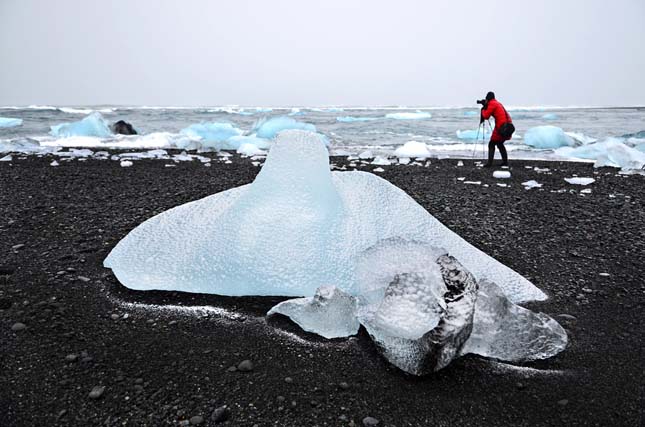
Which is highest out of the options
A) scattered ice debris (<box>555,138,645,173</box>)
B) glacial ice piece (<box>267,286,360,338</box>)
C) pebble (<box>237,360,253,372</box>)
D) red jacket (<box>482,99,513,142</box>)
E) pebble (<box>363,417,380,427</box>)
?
red jacket (<box>482,99,513,142</box>)

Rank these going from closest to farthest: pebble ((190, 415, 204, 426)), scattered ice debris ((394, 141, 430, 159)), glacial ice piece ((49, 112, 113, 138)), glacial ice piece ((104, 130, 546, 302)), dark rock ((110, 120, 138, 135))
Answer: pebble ((190, 415, 204, 426)) < glacial ice piece ((104, 130, 546, 302)) < scattered ice debris ((394, 141, 430, 159)) < glacial ice piece ((49, 112, 113, 138)) < dark rock ((110, 120, 138, 135))

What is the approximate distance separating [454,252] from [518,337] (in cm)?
71

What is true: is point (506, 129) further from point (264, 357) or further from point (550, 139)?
point (264, 357)

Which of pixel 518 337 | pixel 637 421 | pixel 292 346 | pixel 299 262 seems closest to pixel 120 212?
pixel 299 262

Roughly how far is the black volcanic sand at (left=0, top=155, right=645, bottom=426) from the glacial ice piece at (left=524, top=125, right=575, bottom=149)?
9049mm

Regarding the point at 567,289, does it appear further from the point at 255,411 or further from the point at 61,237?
the point at 61,237

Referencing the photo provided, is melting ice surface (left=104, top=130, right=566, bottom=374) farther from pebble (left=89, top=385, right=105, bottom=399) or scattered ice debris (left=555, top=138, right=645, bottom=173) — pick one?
scattered ice debris (left=555, top=138, right=645, bottom=173)

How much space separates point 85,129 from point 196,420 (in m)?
14.3

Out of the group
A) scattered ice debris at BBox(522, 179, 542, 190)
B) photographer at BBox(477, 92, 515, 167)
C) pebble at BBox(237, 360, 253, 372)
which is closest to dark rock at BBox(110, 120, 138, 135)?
photographer at BBox(477, 92, 515, 167)

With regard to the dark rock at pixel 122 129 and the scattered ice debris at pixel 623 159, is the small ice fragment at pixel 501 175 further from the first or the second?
the dark rock at pixel 122 129

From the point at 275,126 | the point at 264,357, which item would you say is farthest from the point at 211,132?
the point at 264,357

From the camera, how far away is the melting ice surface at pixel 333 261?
161 centimetres

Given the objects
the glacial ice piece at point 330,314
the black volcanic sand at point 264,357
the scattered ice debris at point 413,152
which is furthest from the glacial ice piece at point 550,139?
the glacial ice piece at point 330,314

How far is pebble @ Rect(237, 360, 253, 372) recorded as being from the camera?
5.06 feet
